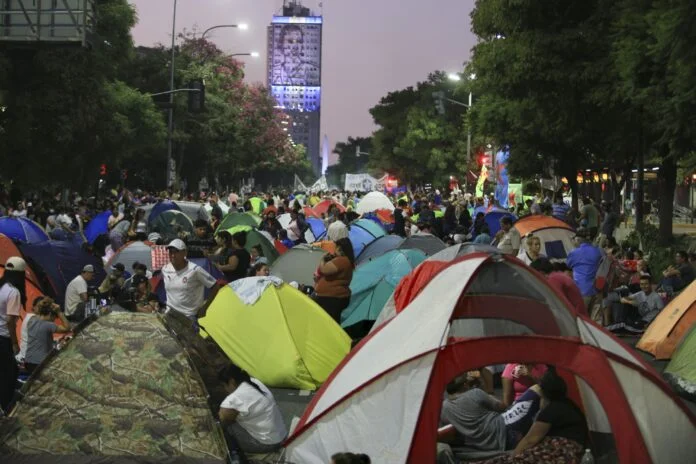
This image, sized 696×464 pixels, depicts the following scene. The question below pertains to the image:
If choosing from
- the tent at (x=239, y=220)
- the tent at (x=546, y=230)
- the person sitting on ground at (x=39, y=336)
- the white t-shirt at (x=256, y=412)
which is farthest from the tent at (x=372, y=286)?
the tent at (x=239, y=220)

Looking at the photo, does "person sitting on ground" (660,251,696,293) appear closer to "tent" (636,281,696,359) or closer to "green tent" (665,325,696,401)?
"tent" (636,281,696,359)

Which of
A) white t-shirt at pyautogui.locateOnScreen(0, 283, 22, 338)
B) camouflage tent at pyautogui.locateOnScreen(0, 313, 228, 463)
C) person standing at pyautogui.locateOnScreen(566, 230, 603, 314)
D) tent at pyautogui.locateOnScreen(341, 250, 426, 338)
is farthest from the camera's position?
person standing at pyautogui.locateOnScreen(566, 230, 603, 314)

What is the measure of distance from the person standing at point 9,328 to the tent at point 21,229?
34.7 ft

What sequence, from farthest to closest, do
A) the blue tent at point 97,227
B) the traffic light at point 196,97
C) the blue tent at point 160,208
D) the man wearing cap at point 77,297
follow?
Result: the traffic light at point 196,97
the blue tent at point 160,208
the blue tent at point 97,227
the man wearing cap at point 77,297

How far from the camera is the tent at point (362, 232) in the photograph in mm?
27922

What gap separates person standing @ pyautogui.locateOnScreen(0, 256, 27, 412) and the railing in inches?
677

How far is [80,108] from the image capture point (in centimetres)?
3512

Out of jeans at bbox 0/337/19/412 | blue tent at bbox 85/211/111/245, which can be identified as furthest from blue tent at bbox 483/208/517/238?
jeans at bbox 0/337/19/412

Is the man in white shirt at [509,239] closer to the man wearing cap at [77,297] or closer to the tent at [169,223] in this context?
the man wearing cap at [77,297]

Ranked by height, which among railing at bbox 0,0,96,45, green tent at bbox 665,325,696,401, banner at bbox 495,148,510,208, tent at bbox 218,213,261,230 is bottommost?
green tent at bbox 665,325,696,401

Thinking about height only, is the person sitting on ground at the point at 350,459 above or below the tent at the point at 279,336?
above

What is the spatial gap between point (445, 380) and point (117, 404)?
9.10 ft

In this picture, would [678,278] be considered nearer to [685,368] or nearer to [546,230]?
[685,368]

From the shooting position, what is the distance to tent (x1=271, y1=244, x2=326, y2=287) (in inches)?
796
